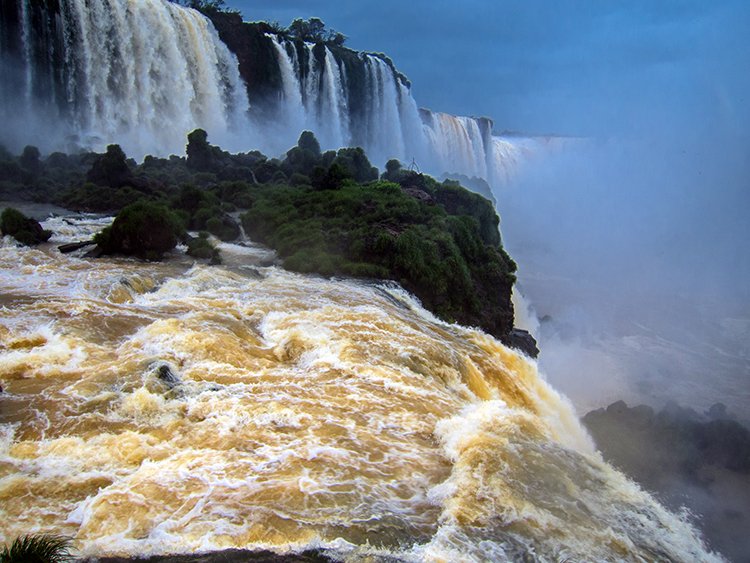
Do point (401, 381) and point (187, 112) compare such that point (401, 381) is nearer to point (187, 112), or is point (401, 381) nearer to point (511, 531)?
point (511, 531)

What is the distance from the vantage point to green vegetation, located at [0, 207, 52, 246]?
16.1 meters

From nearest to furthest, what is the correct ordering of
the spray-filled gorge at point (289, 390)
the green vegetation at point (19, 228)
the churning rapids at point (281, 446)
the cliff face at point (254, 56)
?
the churning rapids at point (281, 446) < the spray-filled gorge at point (289, 390) < the green vegetation at point (19, 228) < the cliff face at point (254, 56)

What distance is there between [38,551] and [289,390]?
4.37 metres

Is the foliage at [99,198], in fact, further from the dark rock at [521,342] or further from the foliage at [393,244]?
the dark rock at [521,342]

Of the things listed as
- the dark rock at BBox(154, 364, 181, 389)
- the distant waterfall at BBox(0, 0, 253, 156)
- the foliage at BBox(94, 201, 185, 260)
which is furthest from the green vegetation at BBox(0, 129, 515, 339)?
the dark rock at BBox(154, 364, 181, 389)

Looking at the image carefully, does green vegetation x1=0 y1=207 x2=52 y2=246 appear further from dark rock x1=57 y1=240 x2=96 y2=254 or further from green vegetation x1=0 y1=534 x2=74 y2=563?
green vegetation x1=0 y1=534 x2=74 y2=563

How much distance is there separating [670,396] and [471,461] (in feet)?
66.8

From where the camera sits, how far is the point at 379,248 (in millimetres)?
17625

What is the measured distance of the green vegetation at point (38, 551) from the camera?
4.10 m

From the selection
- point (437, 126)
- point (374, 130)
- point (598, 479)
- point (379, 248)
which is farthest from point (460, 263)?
point (437, 126)

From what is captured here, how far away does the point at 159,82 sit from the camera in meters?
35.4

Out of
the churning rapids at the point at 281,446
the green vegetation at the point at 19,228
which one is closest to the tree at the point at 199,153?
the green vegetation at the point at 19,228

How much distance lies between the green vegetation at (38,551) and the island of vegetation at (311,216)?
41.2ft

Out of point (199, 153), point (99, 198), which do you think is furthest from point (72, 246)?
point (199, 153)
